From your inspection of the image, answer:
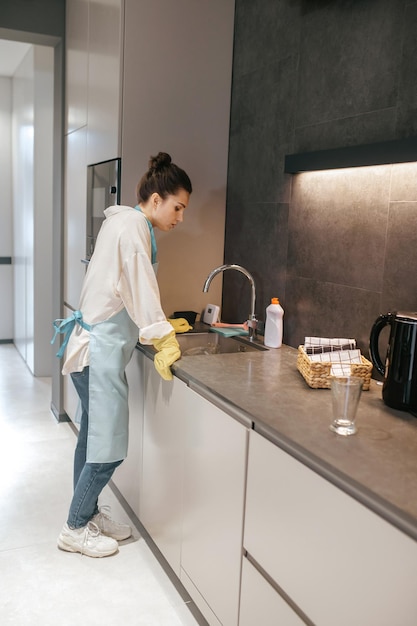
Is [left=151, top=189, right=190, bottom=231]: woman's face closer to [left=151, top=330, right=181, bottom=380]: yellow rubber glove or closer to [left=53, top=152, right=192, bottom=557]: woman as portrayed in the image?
[left=53, top=152, right=192, bottom=557]: woman

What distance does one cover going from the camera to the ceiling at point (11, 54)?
4.69 metres

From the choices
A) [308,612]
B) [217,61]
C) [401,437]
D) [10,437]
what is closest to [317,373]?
[401,437]

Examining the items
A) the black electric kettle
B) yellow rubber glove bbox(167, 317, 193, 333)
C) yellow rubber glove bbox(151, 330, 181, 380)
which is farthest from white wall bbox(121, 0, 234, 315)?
the black electric kettle

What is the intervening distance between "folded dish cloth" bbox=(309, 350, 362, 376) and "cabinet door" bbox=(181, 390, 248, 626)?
383 millimetres

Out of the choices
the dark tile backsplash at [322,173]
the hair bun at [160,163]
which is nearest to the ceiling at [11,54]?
the dark tile backsplash at [322,173]

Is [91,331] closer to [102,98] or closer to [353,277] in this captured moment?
[353,277]

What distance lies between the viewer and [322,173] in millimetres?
2336

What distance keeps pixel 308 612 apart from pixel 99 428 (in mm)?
1124

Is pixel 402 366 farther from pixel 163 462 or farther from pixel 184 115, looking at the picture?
pixel 184 115

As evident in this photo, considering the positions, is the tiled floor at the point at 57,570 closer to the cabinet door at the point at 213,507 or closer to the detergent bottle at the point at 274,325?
the cabinet door at the point at 213,507

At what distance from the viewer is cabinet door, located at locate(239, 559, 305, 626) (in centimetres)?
151

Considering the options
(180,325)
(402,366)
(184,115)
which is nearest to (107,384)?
(180,325)

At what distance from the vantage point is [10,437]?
3.67 metres

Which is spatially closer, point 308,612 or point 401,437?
point 308,612
